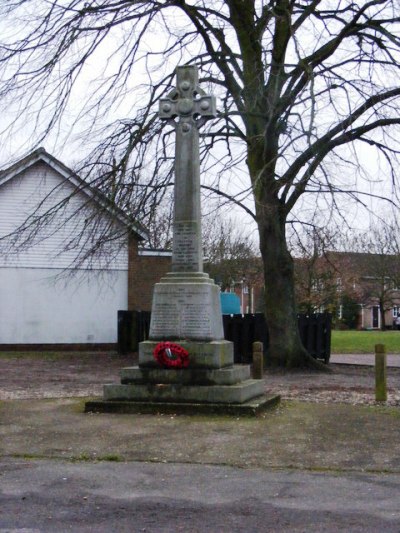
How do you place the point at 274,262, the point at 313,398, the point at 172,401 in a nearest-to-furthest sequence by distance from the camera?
1. the point at 172,401
2. the point at 313,398
3. the point at 274,262

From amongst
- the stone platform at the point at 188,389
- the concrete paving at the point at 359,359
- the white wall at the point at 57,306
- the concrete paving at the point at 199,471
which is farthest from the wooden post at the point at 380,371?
the white wall at the point at 57,306

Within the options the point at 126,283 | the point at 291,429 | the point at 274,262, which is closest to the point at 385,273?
the point at 126,283

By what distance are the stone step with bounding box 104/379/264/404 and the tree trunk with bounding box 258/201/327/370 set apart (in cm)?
880

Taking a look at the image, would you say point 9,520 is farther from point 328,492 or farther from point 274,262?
point 274,262

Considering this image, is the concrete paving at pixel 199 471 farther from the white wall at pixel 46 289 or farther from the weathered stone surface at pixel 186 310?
the white wall at pixel 46 289

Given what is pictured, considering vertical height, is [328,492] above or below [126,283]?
below

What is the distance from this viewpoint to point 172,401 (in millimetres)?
11531

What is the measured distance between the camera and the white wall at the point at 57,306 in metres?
29.0

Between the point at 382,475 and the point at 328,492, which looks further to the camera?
the point at 382,475

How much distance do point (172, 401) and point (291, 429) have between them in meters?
1.95

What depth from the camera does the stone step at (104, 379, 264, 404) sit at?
447 inches

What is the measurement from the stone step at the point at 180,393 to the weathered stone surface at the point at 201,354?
31 cm

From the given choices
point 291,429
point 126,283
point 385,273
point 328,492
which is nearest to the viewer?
point 328,492

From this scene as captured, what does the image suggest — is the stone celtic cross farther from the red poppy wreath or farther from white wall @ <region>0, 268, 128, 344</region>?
white wall @ <region>0, 268, 128, 344</region>
